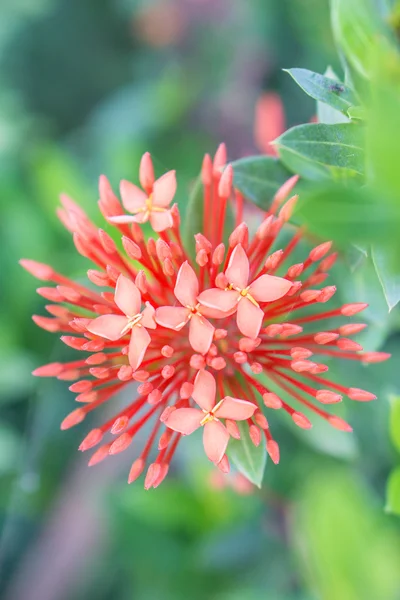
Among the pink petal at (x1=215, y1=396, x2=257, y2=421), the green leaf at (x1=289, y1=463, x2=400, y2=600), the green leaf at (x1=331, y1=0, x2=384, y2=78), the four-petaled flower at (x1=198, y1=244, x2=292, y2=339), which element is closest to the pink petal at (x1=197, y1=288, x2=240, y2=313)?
the four-petaled flower at (x1=198, y1=244, x2=292, y2=339)

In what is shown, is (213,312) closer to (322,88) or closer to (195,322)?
(195,322)

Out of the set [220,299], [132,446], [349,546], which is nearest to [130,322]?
[220,299]

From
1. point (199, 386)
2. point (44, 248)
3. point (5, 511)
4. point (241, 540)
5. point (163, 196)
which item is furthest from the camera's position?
point (44, 248)

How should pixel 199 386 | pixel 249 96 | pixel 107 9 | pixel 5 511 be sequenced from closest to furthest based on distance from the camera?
pixel 199 386
pixel 5 511
pixel 249 96
pixel 107 9

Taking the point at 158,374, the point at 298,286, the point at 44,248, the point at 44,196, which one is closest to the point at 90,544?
the point at 44,248

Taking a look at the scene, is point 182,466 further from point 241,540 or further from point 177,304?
point 177,304

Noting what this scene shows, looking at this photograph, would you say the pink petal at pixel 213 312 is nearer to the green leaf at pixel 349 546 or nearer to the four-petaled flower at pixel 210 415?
Result: the four-petaled flower at pixel 210 415
